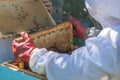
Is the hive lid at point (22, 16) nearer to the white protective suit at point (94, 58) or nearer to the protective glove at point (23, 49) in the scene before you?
the protective glove at point (23, 49)

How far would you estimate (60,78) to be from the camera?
154 cm

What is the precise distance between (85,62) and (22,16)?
889mm

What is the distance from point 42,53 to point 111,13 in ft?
1.62

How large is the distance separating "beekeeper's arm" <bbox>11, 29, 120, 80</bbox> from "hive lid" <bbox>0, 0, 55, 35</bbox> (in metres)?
0.55

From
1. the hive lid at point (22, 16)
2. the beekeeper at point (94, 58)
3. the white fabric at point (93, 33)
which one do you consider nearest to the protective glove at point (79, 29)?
the white fabric at point (93, 33)

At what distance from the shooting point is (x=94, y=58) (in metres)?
1.48

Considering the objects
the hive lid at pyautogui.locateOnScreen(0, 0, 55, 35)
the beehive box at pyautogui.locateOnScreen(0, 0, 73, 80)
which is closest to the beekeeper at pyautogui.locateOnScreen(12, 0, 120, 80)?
the beehive box at pyautogui.locateOnScreen(0, 0, 73, 80)

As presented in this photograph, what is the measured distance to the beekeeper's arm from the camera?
1.47 meters

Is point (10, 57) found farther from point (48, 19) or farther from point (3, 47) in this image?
point (48, 19)

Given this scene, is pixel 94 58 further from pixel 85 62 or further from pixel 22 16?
pixel 22 16

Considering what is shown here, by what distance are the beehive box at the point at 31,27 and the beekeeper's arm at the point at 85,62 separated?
355 millimetres

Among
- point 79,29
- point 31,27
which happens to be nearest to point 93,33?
point 79,29

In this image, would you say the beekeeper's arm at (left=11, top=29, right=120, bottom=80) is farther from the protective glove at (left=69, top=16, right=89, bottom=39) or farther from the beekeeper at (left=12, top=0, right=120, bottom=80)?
the protective glove at (left=69, top=16, right=89, bottom=39)

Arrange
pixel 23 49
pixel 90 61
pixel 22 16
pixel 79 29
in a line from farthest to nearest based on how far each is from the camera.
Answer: pixel 79 29
pixel 22 16
pixel 23 49
pixel 90 61
